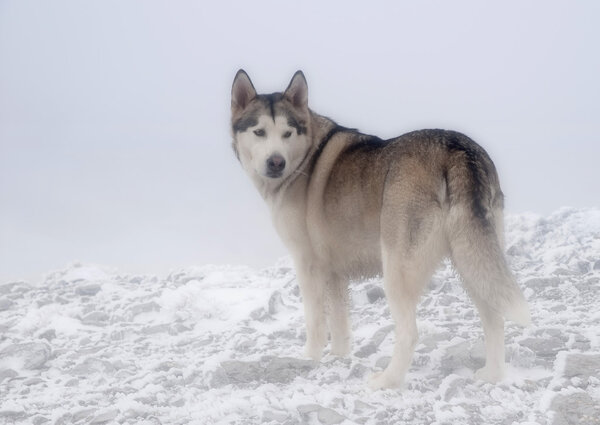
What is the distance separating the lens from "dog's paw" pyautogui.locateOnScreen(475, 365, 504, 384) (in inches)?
156

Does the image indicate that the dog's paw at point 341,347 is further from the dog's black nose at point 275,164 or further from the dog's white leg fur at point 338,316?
the dog's black nose at point 275,164

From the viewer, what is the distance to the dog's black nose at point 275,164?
4902mm

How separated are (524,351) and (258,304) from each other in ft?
14.4

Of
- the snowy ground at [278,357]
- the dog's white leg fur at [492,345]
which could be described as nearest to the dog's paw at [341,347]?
the snowy ground at [278,357]

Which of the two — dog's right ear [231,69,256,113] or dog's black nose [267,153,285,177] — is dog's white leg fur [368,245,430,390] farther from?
dog's right ear [231,69,256,113]

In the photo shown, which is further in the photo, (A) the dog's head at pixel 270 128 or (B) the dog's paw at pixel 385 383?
(A) the dog's head at pixel 270 128

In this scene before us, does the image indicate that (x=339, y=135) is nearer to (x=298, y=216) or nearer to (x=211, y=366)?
(x=298, y=216)

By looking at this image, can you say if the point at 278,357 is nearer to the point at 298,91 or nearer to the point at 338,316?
the point at 338,316

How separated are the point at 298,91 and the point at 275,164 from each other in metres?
1.02

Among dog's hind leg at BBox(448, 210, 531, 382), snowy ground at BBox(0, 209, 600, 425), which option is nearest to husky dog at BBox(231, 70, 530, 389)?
dog's hind leg at BBox(448, 210, 531, 382)

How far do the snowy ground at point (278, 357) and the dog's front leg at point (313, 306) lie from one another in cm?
20

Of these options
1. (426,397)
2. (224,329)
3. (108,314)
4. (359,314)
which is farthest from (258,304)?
(426,397)

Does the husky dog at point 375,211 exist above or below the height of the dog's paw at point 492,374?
above

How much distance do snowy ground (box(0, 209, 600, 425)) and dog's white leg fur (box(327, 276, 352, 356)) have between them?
166 millimetres
